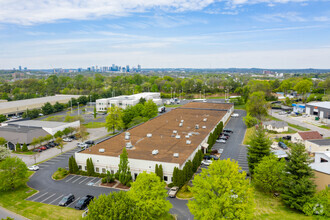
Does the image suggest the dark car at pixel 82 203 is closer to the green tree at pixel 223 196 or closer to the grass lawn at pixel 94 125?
the green tree at pixel 223 196

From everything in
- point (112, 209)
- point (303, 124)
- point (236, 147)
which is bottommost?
point (236, 147)

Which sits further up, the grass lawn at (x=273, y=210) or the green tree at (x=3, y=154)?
the green tree at (x=3, y=154)

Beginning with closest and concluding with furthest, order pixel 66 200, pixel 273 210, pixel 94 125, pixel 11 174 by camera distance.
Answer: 1. pixel 273 210
2. pixel 66 200
3. pixel 11 174
4. pixel 94 125

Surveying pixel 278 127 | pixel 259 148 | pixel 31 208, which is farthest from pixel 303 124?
pixel 31 208

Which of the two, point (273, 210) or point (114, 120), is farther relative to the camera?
point (114, 120)

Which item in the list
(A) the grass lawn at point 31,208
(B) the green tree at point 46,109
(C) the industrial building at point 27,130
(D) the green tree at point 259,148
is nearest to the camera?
(A) the grass lawn at point 31,208

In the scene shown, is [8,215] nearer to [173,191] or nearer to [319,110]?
[173,191]

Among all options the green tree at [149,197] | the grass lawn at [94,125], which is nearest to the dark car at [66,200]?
the green tree at [149,197]

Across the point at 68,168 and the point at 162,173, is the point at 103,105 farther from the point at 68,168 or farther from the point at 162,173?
the point at 162,173

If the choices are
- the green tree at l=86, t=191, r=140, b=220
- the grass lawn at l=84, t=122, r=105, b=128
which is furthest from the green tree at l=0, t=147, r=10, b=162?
the grass lawn at l=84, t=122, r=105, b=128
